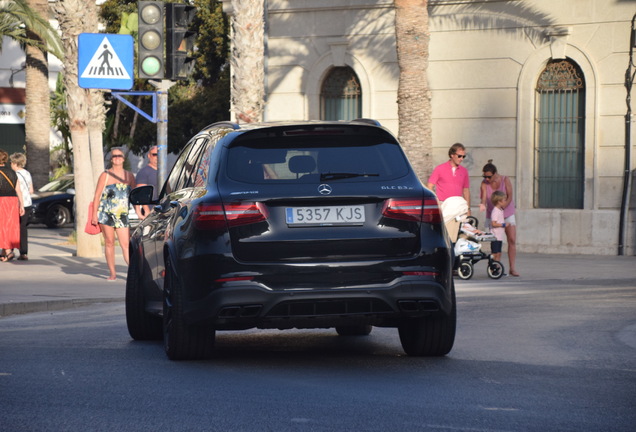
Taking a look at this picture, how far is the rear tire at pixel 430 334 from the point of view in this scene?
29.2ft

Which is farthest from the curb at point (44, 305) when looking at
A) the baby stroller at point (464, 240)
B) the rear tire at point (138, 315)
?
the baby stroller at point (464, 240)

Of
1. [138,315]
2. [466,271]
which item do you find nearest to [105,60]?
[466,271]

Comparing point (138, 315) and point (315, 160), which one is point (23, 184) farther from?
point (315, 160)

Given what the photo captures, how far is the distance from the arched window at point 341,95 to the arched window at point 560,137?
161 inches

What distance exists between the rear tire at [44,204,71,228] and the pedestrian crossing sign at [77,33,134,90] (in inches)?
700

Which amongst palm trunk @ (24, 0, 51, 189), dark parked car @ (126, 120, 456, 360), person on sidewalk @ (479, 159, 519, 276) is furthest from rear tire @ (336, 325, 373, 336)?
palm trunk @ (24, 0, 51, 189)

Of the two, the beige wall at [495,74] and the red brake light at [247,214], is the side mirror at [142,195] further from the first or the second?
the beige wall at [495,74]

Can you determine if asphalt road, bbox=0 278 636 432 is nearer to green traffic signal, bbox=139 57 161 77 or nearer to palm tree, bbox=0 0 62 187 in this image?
green traffic signal, bbox=139 57 161 77

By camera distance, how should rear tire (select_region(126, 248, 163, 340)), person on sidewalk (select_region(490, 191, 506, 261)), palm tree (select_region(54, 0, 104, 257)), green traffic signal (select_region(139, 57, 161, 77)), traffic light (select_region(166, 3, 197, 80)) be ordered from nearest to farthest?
rear tire (select_region(126, 248, 163, 340)) → green traffic signal (select_region(139, 57, 161, 77)) → traffic light (select_region(166, 3, 197, 80)) → person on sidewalk (select_region(490, 191, 506, 261)) → palm tree (select_region(54, 0, 104, 257))

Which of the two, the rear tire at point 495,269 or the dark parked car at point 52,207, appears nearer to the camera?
the rear tire at point 495,269

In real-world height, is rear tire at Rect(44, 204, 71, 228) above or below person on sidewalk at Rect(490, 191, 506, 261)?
below

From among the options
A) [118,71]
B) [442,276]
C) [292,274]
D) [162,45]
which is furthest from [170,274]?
[118,71]

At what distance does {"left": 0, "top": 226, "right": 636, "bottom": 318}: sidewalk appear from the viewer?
14344mm

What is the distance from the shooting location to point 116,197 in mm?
16828
